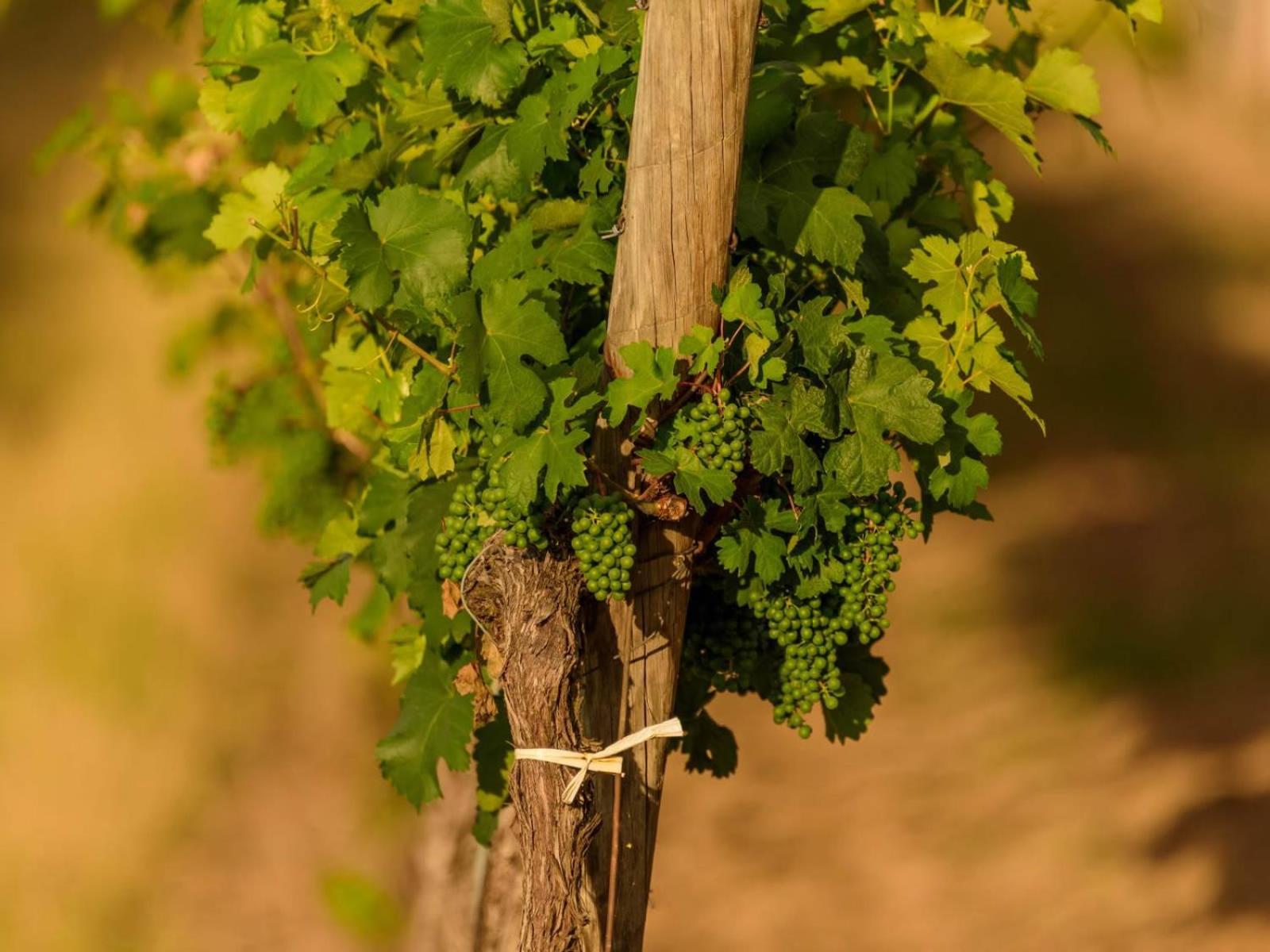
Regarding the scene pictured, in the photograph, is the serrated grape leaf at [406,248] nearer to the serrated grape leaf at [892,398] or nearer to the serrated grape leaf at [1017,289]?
the serrated grape leaf at [892,398]

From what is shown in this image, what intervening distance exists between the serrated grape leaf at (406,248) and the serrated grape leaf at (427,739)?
0.55 m

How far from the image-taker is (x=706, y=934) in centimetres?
322

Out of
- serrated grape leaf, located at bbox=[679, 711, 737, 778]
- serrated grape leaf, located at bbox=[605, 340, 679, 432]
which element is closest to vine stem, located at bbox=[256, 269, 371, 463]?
serrated grape leaf, located at bbox=[679, 711, 737, 778]

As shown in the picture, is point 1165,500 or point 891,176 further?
point 1165,500

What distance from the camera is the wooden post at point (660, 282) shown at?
137 centimetres

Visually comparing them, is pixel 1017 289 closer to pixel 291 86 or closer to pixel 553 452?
pixel 553 452

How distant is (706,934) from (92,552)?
1.76 m

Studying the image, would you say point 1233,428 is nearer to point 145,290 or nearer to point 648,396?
point 648,396

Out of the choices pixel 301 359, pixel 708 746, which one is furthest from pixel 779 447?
pixel 301 359

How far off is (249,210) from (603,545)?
0.74 m

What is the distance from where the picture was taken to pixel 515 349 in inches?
54.1

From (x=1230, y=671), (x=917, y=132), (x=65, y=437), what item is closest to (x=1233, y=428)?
(x=1230, y=671)

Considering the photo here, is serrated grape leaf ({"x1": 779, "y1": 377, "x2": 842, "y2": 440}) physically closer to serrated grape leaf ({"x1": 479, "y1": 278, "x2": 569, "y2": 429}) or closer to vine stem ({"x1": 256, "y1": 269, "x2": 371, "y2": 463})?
serrated grape leaf ({"x1": 479, "y1": 278, "x2": 569, "y2": 429})

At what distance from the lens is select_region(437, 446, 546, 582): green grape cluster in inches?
56.6
